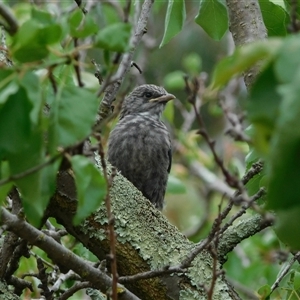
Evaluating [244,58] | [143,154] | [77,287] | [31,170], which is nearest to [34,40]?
[31,170]

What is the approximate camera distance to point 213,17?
8.92 ft

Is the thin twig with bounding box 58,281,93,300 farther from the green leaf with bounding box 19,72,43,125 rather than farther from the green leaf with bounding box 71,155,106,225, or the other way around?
the green leaf with bounding box 19,72,43,125

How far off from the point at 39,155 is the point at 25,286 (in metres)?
1.45

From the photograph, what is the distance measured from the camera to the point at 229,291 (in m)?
2.48

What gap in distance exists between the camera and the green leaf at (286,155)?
107 centimetres

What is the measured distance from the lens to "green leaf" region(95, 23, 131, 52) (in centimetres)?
138

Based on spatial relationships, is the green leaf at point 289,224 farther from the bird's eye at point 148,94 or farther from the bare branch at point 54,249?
the bird's eye at point 148,94

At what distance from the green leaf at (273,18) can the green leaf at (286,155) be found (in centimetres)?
159

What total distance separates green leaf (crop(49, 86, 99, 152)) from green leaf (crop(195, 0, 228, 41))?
142 cm

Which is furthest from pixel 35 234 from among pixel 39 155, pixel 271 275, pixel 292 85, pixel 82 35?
pixel 271 275

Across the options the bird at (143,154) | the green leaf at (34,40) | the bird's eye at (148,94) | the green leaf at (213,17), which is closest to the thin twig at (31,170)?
the green leaf at (34,40)

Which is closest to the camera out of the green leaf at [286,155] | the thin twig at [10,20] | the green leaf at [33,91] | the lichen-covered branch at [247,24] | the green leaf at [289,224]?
the green leaf at [286,155]

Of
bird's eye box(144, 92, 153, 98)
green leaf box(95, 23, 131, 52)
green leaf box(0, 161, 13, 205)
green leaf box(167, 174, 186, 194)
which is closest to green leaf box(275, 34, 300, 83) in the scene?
green leaf box(95, 23, 131, 52)

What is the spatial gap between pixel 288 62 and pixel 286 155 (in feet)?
0.48
